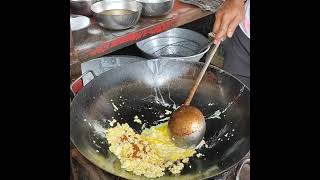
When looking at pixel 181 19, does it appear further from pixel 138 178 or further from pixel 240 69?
pixel 138 178

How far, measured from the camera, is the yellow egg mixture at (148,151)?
1.67 meters

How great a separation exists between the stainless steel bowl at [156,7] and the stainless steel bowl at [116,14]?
0.21 ft

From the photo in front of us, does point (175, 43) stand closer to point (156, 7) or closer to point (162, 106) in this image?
A: point (156, 7)

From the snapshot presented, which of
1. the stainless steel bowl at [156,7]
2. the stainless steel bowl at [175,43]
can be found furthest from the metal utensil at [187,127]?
the stainless steel bowl at [175,43]

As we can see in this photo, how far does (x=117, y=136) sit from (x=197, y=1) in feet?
6.41

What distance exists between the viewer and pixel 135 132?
1986mm

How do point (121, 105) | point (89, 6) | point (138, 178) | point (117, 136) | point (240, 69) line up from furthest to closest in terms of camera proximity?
point (240, 69)
point (89, 6)
point (121, 105)
point (117, 136)
point (138, 178)

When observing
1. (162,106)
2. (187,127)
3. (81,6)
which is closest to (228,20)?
(162,106)

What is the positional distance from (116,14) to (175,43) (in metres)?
0.85

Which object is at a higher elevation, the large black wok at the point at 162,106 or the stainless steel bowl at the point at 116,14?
the stainless steel bowl at the point at 116,14

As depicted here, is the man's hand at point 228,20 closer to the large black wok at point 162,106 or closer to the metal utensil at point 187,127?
the large black wok at point 162,106

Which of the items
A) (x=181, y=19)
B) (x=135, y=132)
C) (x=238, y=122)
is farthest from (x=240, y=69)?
(x=135, y=132)

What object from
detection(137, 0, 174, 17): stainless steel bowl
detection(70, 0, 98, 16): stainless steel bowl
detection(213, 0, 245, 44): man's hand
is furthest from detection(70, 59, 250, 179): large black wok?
detection(70, 0, 98, 16): stainless steel bowl

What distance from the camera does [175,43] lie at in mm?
3496
